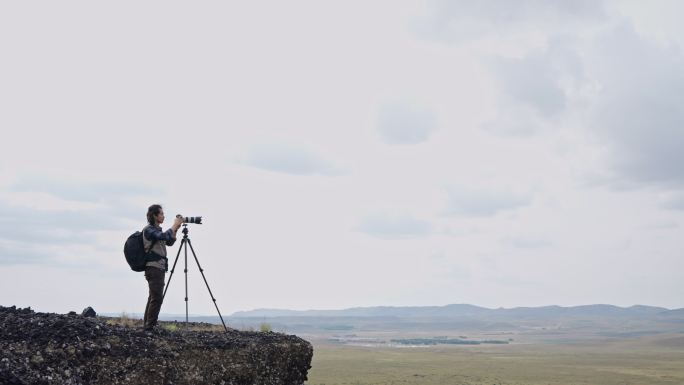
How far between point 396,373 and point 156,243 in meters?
67.4

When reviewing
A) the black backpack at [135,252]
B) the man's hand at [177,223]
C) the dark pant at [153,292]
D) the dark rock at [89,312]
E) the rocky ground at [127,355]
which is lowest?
the rocky ground at [127,355]

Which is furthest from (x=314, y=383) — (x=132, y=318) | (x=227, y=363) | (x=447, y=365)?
(x=227, y=363)

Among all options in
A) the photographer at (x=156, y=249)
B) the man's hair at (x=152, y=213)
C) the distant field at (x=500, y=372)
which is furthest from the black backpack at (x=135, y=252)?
the distant field at (x=500, y=372)

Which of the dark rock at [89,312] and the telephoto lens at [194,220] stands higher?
the telephoto lens at [194,220]

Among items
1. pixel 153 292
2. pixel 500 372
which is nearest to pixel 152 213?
pixel 153 292

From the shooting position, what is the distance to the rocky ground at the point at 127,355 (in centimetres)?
877

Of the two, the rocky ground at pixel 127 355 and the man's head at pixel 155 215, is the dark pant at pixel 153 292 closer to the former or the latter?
the rocky ground at pixel 127 355

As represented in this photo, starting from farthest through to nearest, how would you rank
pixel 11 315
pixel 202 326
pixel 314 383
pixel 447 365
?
pixel 447 365 < pixel 314 383 < pixel 202 326 < pixel 11 315

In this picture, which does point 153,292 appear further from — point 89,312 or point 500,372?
point 500,372

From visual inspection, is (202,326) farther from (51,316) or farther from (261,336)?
(51,316)

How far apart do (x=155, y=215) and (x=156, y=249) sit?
1.83ft

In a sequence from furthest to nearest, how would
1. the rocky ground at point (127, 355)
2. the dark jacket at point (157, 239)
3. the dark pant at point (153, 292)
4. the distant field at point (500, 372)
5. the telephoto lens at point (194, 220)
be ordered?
the distant field at point (500, 372)
the telephoto lens at point (194, 220)
the dark pant at point (153, 292)
the dark jacket at point (157, 239)
the rocky ground at point (127, 355)

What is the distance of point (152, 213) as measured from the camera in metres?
10.7

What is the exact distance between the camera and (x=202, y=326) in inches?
573
